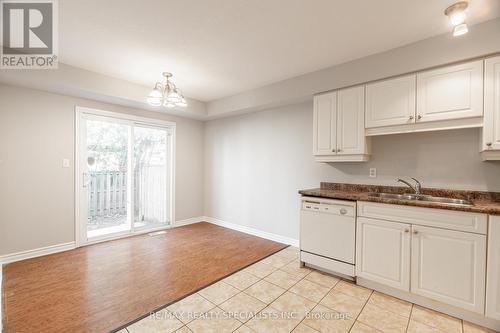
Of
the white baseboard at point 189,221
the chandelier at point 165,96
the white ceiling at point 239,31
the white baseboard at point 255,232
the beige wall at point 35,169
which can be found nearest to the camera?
the white ceiling at point 239,31

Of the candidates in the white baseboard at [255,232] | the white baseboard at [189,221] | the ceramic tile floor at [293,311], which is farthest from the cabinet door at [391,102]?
the white baseboard at [189,221]

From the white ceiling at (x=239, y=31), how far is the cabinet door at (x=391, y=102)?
0.39m

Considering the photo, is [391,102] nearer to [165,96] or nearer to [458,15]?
[458,15]

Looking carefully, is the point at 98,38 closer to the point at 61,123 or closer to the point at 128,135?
the point at 61,123

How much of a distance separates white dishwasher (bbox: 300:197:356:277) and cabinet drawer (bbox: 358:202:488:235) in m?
0.19

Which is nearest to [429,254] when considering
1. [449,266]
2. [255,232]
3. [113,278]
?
[449,266]

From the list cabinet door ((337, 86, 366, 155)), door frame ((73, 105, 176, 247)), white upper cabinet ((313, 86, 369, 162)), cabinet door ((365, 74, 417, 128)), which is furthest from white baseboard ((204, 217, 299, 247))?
cabinet door ((365, 74, 417, 128))

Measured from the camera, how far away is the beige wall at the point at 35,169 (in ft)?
9.70

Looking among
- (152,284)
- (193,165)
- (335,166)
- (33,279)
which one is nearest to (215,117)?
(193,165)

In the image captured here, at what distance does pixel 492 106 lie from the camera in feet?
6.46

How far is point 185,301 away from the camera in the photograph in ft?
7.11

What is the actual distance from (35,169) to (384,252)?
455 cm

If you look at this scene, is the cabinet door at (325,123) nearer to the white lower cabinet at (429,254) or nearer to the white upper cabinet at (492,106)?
the white lower cabinet at (429,254)

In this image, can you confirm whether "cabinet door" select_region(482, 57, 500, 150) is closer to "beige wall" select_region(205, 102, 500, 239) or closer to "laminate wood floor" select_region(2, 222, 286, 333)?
"beige wall" select_region(205, 102, 500, 239)
